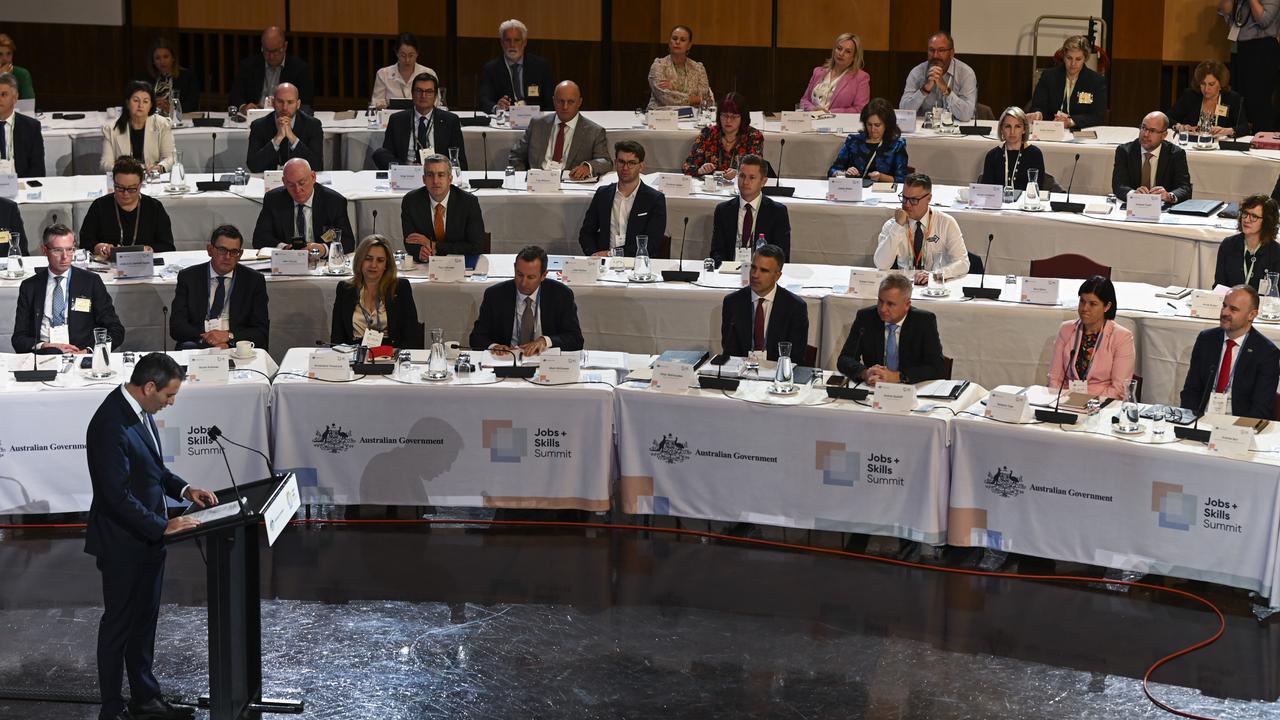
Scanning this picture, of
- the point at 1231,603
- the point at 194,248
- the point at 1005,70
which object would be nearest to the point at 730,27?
the point at 1005,70

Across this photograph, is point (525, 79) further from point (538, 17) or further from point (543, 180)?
point (538, 17)

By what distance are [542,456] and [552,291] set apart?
1.07 metres

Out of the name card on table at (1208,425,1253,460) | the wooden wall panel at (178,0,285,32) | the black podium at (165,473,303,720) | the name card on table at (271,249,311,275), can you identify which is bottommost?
the black podium at (165,473,303,720)

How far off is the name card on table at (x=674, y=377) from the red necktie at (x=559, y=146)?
145 inches

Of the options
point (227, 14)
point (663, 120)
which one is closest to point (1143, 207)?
point (663, 120)

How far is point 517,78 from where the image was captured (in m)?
11.6

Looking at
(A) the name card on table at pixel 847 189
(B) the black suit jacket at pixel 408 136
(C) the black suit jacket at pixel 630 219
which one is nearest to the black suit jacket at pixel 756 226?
(C) the black suit jacket at pixel 630 219

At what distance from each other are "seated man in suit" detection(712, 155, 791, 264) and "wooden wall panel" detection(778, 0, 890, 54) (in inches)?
194

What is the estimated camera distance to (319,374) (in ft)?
23.0

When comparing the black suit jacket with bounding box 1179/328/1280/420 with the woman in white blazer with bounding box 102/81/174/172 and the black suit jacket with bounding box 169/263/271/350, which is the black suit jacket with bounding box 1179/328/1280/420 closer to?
the black suit jacket with bounding box 169/263/271/350

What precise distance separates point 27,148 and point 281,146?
165 centimetres

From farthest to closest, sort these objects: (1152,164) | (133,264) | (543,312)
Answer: (1152,164)
(133,264)
(543,312)

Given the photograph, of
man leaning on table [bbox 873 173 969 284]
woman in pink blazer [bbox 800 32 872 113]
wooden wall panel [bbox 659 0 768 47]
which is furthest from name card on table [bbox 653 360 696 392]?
wooden wall panel [bbox 659 0 768 47]

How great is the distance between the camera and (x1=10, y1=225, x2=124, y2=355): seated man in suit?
25.5 ft
